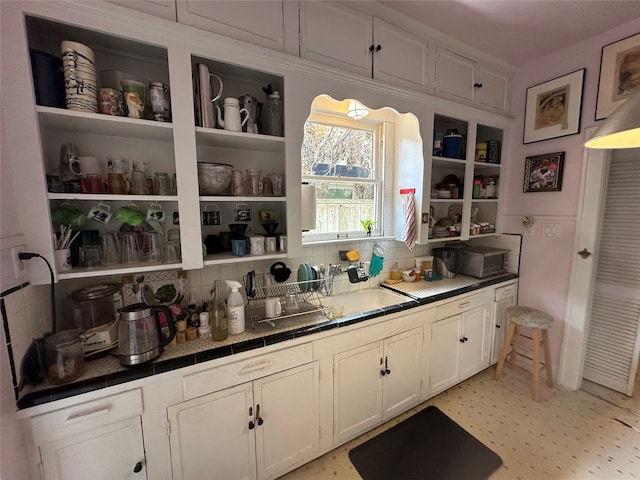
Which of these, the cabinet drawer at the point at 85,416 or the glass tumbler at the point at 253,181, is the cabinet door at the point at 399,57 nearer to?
the glass tumbler at the point at 253,181

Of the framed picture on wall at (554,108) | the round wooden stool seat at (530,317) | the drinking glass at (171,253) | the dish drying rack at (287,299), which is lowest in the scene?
the round wooden stool seat at (530,317)

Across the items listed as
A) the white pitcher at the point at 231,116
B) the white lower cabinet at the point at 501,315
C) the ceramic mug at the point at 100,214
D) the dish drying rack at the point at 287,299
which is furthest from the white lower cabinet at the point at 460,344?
the ceramic mug at the point at 100,214

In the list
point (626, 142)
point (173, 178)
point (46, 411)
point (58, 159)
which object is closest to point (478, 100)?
point (626, 142)

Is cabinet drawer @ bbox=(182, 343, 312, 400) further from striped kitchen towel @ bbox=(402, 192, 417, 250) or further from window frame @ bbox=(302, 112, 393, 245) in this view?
striped kitchen towel @ bbox=(402, 192, 417, 250)

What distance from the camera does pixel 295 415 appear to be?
139 cm

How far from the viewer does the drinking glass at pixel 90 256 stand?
1.14m

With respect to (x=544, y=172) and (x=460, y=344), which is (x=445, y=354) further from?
(x=544, y=172)

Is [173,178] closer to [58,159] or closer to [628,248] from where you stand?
[58,159]

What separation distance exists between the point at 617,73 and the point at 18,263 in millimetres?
3458

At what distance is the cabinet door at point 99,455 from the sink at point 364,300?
3.87 feet

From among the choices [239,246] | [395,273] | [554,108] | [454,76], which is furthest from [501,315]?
[239,246]

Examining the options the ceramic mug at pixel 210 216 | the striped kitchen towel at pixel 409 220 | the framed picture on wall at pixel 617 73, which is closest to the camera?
the ceramic mug at pixel 210 216

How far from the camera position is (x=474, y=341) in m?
2.16

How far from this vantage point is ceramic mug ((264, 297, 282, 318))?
1476 millimetres
